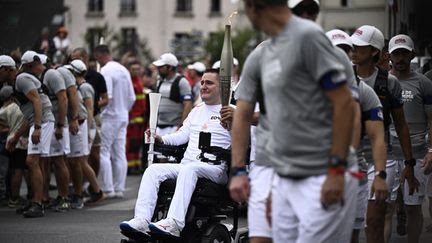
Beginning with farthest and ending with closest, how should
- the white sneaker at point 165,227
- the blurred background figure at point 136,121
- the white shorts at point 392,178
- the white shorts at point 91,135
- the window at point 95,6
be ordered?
the window at point 95,6 → the blurred background figure at point 136,121 → the white shorts at point 91,135 → the white sneaker at point 165,227 → the white shorts at point 392,178

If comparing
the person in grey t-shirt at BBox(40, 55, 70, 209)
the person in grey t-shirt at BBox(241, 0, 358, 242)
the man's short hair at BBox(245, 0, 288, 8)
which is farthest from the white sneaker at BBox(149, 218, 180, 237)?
the person in grey t-shirt at BBox(40, 55, 70, 209)

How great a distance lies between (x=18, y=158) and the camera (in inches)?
585

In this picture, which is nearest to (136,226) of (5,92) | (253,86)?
(253,86)

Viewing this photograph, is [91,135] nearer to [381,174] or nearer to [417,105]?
[417,105]

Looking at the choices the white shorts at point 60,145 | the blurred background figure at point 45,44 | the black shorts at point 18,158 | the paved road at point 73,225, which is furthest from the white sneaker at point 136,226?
the blurred background figure at point 45,44

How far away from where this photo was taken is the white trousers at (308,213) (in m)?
5.62

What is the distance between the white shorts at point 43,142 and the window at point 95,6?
7023 centimetres

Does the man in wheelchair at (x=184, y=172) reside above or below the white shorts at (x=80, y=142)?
above

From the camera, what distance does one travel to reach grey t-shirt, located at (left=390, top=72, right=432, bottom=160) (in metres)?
9.93

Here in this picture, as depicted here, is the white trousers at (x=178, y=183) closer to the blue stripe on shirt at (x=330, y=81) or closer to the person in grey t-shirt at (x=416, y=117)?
the person in grey t-shirt at (x=416, y=117)

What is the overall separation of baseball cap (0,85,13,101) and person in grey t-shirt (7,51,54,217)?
831 mm

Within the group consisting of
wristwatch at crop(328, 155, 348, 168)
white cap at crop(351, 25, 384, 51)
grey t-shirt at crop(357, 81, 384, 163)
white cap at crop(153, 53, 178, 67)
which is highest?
white cap at crop(351, 25, 384, 51)

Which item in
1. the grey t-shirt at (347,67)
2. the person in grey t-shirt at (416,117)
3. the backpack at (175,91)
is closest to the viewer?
the grey t-shirt at (347,67)

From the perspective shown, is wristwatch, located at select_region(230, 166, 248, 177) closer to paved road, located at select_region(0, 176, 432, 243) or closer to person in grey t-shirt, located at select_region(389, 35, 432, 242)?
person in grey t-shirt, located at select_region(389, 35, 432, 242)
